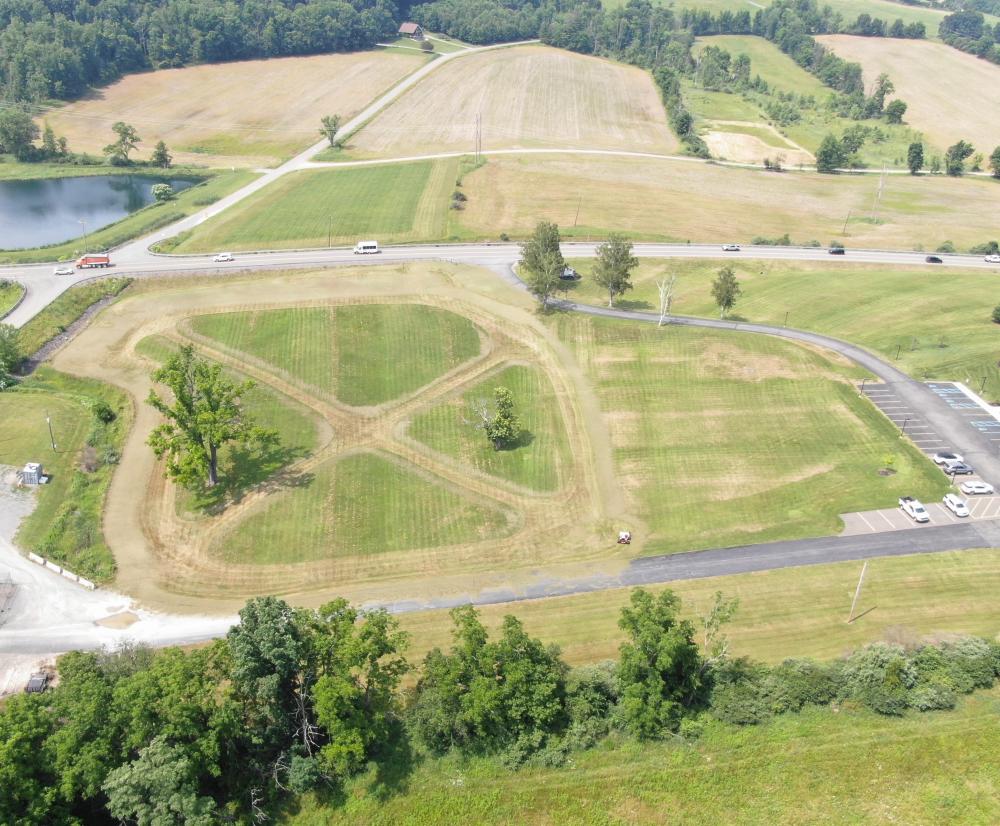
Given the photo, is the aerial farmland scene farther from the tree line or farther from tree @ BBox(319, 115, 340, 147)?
tree @ BBox(319, 115, 340, 147)

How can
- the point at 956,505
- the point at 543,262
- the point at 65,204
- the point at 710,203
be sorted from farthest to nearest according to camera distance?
the point at 65,204 < the point at 710,203 < the point at 543,262 < the point at 956,505

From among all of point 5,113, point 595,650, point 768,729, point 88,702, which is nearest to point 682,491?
point 595,650

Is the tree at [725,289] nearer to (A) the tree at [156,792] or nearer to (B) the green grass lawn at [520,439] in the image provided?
(B) the green grass lawn at [520,439]

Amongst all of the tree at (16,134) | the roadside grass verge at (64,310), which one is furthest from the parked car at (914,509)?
the tree at (16,134)

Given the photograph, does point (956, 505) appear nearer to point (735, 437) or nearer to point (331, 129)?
point (735, 437)

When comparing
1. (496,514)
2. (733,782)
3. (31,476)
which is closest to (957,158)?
(496,514)

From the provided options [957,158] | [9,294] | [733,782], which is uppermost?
[957,158]
